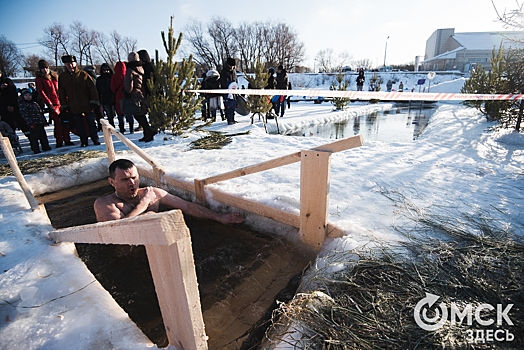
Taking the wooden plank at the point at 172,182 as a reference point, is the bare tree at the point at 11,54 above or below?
above

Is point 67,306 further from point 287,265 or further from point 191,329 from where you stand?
point 287,265

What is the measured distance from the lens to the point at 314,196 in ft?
7.63

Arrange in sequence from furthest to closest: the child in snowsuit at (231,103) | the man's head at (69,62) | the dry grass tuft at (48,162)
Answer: the child in snowsuit at (231,103)
the man's head at (69,62)
the dry grass tuft at (48,162)

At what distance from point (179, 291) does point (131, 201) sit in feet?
7.30

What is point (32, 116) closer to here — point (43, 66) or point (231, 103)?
point (43, 66)

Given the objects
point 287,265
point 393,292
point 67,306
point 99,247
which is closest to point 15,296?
point 67,306

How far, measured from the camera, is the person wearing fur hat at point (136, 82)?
595cm

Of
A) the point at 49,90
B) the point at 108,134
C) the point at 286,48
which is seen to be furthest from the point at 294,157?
the point at 286,48

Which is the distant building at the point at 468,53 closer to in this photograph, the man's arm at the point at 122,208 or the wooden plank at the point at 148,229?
the man's arm at the point at 122,208

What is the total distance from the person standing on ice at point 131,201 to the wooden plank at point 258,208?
16cm

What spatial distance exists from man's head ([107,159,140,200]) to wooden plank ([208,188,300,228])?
956mm

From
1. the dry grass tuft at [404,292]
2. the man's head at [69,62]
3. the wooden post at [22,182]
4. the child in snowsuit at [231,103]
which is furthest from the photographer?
the child in snowsuit at [231,103]

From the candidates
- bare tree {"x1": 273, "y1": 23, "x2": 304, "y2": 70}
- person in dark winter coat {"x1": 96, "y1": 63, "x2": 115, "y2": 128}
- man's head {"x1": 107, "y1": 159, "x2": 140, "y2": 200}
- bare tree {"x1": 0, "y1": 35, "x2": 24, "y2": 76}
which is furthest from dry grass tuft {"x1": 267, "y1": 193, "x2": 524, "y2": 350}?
bare tree {"x1": 0, "y1": 35, "x2": 24, "y2": 76}

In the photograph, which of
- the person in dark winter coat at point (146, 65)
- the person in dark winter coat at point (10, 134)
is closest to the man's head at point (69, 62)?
the person in dark winter coat at point (146, 65)
